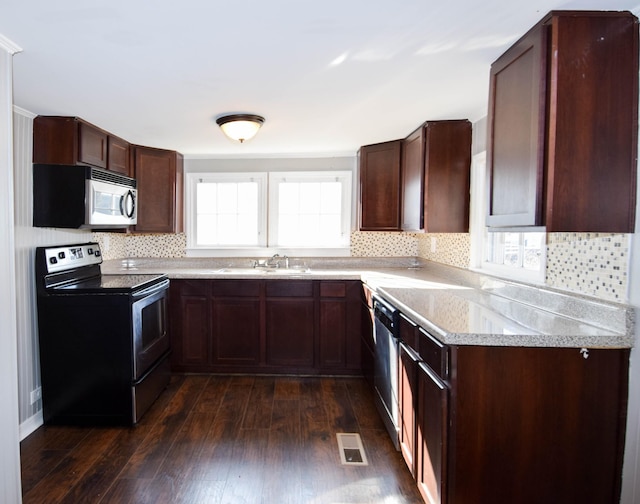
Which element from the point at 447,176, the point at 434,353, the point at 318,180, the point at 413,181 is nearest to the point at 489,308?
the point at 434,353

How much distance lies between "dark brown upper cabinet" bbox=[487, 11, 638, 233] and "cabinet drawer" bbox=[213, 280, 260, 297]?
237 centimetres

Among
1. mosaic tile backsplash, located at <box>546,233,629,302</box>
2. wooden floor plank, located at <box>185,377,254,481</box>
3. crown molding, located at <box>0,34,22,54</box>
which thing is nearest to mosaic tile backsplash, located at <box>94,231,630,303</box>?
mosaic tile backsplash, located at <box>546,233,629,302</box>

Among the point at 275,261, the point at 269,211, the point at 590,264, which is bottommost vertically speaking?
the point at 275,261

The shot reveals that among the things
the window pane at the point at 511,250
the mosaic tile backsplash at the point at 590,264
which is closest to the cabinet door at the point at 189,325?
the window pane at the point at 511,250

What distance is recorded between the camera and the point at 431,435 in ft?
5.22

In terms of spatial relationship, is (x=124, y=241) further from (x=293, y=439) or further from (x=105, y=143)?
(x=293, y=439)

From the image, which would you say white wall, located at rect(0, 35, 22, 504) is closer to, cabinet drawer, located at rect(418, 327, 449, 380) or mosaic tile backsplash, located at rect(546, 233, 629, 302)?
cabinet drawer, located at rect(418, 327, 449, 380)

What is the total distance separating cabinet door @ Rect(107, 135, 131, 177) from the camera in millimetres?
3016

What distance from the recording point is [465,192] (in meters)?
2.69

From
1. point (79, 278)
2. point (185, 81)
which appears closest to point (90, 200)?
point (79, 278)

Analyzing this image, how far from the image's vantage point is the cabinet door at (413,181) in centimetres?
278

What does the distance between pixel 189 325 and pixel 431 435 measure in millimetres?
2384

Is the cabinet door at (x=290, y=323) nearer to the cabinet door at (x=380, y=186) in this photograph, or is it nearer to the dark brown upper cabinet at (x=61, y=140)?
the cabinet door at (x=380, y=186)

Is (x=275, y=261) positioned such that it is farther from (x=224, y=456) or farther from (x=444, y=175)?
(x=224, y=456)
